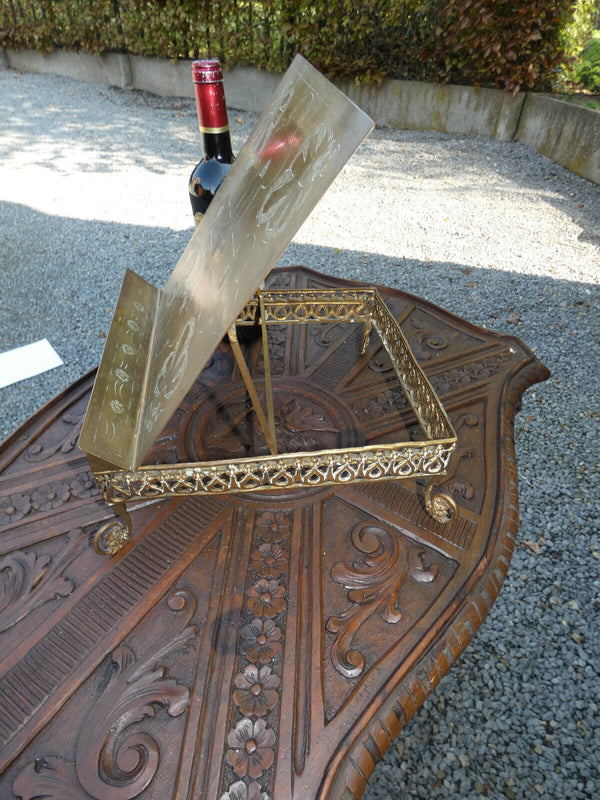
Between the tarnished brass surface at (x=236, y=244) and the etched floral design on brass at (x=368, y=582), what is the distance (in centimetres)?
64

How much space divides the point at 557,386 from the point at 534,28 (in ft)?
16.0

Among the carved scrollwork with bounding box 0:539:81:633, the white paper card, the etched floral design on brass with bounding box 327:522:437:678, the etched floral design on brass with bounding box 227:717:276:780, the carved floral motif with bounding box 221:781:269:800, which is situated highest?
the etched floral design on brass with bounding box 327:522:437:678

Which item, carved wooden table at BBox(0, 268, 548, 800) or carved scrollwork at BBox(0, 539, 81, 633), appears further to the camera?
carved scrollwork at BBox(0, 539, 81, 633)

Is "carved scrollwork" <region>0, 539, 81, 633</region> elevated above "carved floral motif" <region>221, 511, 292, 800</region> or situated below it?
below

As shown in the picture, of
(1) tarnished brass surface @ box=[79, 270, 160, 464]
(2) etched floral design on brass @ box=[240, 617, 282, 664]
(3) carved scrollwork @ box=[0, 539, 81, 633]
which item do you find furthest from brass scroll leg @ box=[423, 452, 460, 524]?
(3) carved scrollwork @ box=[0, 539, 81, 633]

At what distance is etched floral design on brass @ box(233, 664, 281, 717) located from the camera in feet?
3.31

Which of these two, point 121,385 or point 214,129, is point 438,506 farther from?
point 214,129

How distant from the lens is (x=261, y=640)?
3.67ft

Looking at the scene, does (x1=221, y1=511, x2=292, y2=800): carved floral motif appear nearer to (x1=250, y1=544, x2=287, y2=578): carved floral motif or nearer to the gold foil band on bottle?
(x1=250, y1=544, x2=287, y2=578): carved floral motif

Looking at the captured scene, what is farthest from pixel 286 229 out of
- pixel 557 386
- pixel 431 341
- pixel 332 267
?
pixel 332 267

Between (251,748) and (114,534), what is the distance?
635 mm

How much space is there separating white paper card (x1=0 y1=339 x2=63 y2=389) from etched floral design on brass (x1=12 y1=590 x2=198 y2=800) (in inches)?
87.5

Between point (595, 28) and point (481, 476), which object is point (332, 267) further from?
point (595, 28)

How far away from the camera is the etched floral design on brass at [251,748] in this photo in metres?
0.94
